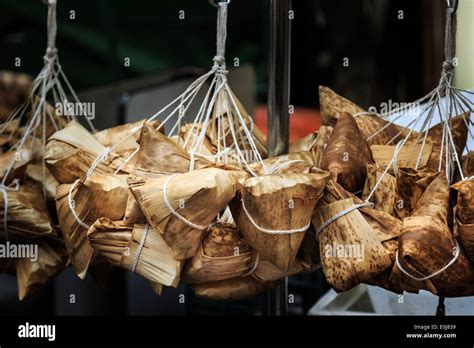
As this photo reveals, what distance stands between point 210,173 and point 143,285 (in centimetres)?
159

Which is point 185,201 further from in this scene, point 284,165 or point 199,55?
point 199,55

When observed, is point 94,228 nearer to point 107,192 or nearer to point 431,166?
point 107,192

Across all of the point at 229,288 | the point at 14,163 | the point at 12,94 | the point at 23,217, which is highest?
the point at 12,94

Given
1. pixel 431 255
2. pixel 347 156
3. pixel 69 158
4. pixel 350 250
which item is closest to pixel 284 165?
pixel 347 156

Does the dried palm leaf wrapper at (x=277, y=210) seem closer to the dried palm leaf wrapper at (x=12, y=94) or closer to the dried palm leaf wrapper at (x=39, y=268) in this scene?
the dried palm leaf wrapper at (x=39, y=268)

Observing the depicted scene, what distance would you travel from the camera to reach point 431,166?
1.88m

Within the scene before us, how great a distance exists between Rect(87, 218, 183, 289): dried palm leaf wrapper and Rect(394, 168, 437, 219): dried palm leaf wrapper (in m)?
0.42

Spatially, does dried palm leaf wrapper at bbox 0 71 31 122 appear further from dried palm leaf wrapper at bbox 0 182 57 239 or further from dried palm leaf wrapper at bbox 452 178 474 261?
dried palm leaf wrapper at bbox 452 178 474 261

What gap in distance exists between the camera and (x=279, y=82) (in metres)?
2.10

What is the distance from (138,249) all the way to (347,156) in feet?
1.44

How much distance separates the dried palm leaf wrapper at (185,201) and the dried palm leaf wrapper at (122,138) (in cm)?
30

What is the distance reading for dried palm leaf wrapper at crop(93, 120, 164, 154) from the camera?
207cm

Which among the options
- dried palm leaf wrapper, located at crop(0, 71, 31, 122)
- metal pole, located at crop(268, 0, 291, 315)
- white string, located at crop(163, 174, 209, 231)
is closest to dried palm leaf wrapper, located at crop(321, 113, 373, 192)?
metal pole, located at crop(268, 0, 291, 315)

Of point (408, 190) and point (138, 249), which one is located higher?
point (408, 190)
